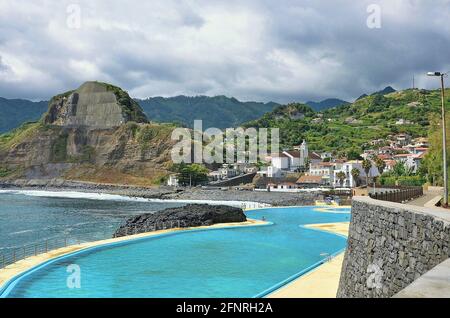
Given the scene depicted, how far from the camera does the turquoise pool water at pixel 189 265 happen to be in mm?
19641

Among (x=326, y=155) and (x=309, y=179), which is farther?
(x=326, y=155)

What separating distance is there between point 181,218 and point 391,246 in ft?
115

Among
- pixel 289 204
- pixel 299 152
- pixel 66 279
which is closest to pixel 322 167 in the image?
pixel 299 152

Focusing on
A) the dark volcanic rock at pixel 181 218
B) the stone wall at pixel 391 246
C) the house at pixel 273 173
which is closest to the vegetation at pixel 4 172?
the house at pixel 273 173

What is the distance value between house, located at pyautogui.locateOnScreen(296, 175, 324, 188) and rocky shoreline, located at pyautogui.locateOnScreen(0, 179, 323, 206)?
15826 millimetres

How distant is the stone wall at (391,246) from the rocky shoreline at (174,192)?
203 ft

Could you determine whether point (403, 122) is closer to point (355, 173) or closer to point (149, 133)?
point (355, 173)

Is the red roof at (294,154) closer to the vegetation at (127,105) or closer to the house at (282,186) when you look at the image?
the house at (282,186)

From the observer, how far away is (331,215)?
5747cm

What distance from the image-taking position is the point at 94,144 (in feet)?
571

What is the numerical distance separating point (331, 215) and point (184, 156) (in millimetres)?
104228

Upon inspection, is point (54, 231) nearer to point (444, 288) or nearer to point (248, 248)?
point (248, 248)

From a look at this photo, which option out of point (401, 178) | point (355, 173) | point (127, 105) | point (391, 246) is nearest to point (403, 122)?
point (355, 173)
